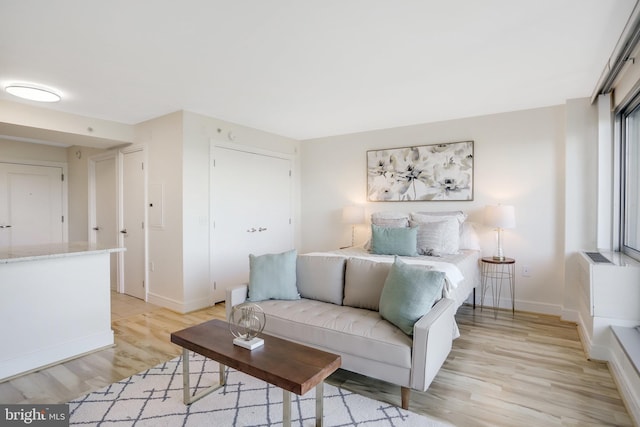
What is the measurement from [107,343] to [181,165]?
1.94 m

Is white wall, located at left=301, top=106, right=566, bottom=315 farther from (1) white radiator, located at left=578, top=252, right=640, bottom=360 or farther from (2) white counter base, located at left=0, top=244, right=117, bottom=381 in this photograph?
(2) white counter base, located at left=0, top=244, right=117, bottom=381

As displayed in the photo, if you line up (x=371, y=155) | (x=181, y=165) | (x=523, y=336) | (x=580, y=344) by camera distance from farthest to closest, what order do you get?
(x=371, y=155) → (x=181, y=165) → (x=523, y=336) → (x=580, y=344)

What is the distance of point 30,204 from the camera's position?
18.0 ft

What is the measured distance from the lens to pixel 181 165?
12.5 feet

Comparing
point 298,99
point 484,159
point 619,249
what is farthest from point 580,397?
point 298,99

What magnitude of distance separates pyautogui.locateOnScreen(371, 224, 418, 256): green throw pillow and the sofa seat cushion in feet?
4.16

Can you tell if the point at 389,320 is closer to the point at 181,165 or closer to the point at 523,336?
the point at 523,336

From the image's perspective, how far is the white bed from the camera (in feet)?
9.26

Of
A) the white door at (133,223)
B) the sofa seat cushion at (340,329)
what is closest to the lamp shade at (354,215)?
the sofa seat cushion at (340,329)

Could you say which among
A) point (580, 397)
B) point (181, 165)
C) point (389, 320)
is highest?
point (181, 165)

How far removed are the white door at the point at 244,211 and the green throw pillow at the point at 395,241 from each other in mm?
1838

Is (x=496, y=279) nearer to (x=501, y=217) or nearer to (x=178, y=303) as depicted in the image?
(x=501, y=217)

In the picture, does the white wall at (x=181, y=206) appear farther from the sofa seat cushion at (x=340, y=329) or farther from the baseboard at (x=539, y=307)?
the baseboard at (x=539, y=307)

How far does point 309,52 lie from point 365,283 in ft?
5.92
